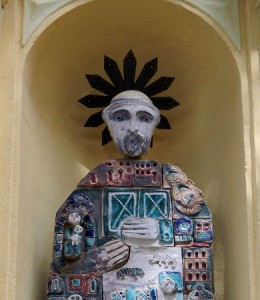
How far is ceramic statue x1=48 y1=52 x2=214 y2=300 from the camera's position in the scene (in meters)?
3.64

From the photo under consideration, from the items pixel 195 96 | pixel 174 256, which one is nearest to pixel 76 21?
pixel 195 96

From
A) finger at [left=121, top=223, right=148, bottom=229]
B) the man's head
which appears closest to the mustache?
the man's head

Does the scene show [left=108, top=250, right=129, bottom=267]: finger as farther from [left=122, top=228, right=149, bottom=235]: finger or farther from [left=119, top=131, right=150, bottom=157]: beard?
[left=119, top=131, right=150, bottom=157]: beard

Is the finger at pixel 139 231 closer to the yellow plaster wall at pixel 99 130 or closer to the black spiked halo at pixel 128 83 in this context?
the yellow plaster wall at pixel 99 130

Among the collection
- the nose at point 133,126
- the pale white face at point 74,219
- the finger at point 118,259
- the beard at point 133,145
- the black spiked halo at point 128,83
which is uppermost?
the black spiked halo at point 128,83

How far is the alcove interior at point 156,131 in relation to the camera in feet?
12.5

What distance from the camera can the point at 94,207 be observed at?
3.76m

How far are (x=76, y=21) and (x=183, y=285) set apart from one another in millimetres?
1160

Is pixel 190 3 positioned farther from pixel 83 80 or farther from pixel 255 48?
pixel 83 80

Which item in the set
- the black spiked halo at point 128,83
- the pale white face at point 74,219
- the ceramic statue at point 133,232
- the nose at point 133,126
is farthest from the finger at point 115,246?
the black spiked halo at point 128,83

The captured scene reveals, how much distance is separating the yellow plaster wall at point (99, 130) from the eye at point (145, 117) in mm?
335

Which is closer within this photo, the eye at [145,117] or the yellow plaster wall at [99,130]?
the yellow plaster wall at [99,130]

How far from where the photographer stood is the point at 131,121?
3.86 meters

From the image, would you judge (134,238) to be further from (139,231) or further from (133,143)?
(133,143)
